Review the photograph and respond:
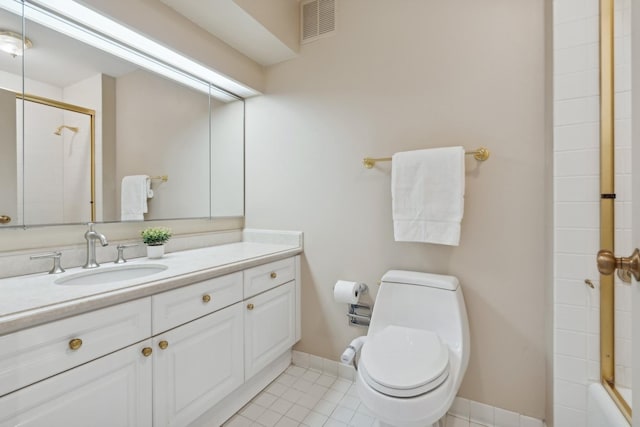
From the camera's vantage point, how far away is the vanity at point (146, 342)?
2.64ft

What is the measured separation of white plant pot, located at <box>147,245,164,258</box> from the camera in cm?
154

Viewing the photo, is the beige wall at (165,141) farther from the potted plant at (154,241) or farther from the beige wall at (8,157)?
the beige wall at (8,157)

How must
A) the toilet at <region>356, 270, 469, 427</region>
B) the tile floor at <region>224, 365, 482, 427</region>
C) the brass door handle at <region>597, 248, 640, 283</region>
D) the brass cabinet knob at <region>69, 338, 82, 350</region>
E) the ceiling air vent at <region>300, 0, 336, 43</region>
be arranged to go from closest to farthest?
the brass door handle at <region>597, 248, 640, 283</region> < the brass cabinet knob at <region>69, 338, 82, 350</region> < the toilet at <region>356, 270, 469, 427</region> < the tile floor at <region>224, 365, 482, 427</region> < the ceiling air vent at <region>300, 0, 336, 43</region>

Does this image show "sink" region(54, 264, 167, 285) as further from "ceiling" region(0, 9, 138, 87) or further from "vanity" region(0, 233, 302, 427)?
"ceiling" region(0, 9, 138, 87)

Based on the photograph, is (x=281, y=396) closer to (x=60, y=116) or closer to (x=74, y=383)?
(x=74, y=383)

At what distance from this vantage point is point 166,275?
3.85ft

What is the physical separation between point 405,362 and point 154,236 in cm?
135

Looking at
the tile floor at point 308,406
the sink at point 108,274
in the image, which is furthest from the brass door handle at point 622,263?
the sink at point 108,274

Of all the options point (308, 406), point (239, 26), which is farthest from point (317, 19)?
point (308, 406)

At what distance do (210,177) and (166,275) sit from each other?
3.26ft

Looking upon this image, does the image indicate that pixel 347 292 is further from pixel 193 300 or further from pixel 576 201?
pixel 576 201

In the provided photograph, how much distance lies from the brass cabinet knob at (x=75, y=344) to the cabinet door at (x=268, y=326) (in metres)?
0.72

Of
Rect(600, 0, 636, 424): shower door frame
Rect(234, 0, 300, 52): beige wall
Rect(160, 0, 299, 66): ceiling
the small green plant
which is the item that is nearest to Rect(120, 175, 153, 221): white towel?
the small green plant

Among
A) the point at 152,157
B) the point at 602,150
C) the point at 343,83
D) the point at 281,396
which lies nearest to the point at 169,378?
the point at 281,396
